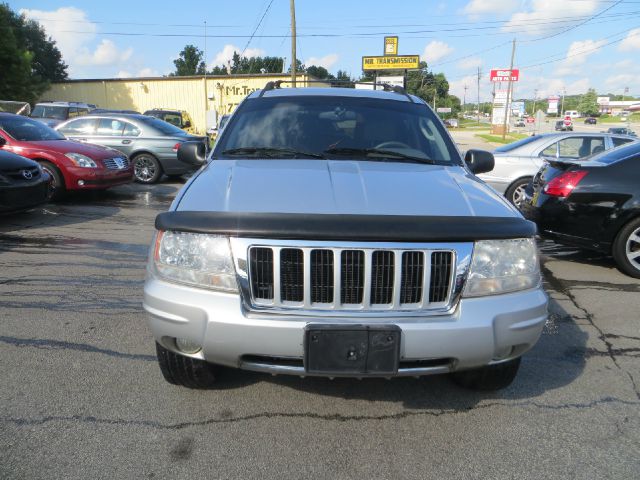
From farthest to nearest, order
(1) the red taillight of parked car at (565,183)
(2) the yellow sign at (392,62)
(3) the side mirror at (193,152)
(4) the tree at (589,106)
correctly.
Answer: (4) the tree at (589,106) < (2) the yellow sign at (392,62) < (1) the red taillight of parked car at (565,183) < (3) the side mirror at (193,152)

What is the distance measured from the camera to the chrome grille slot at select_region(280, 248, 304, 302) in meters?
2.33

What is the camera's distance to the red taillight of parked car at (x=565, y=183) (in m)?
5.71

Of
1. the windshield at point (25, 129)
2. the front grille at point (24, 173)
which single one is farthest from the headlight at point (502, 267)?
the windshield at point (25, 129)

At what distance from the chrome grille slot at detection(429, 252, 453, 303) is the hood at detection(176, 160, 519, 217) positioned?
215mm

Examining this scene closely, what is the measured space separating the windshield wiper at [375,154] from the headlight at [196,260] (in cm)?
137

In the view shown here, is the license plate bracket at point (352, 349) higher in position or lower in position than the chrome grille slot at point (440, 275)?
lower

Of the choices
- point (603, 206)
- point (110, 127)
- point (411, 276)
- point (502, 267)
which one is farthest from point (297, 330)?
point (110, 127)

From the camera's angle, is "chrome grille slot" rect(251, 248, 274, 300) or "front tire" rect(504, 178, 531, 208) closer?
"chrome grille slot" rect(251, 248, 274, 300)

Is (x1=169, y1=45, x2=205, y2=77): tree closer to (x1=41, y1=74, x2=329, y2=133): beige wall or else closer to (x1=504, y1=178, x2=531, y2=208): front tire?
(x1=41, y1=74, x2=329, y2=133): beige wall

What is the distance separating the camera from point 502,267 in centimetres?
249

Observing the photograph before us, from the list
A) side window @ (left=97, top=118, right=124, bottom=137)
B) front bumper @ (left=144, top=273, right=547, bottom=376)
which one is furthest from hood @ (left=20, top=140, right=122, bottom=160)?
front bumper @ (left=144, top=273, right=547, bottom=376)

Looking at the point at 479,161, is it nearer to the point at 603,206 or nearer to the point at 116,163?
the point at 603,206

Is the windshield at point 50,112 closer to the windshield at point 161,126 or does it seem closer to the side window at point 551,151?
the windshield at point 161,126

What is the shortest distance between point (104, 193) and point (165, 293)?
9491mm
